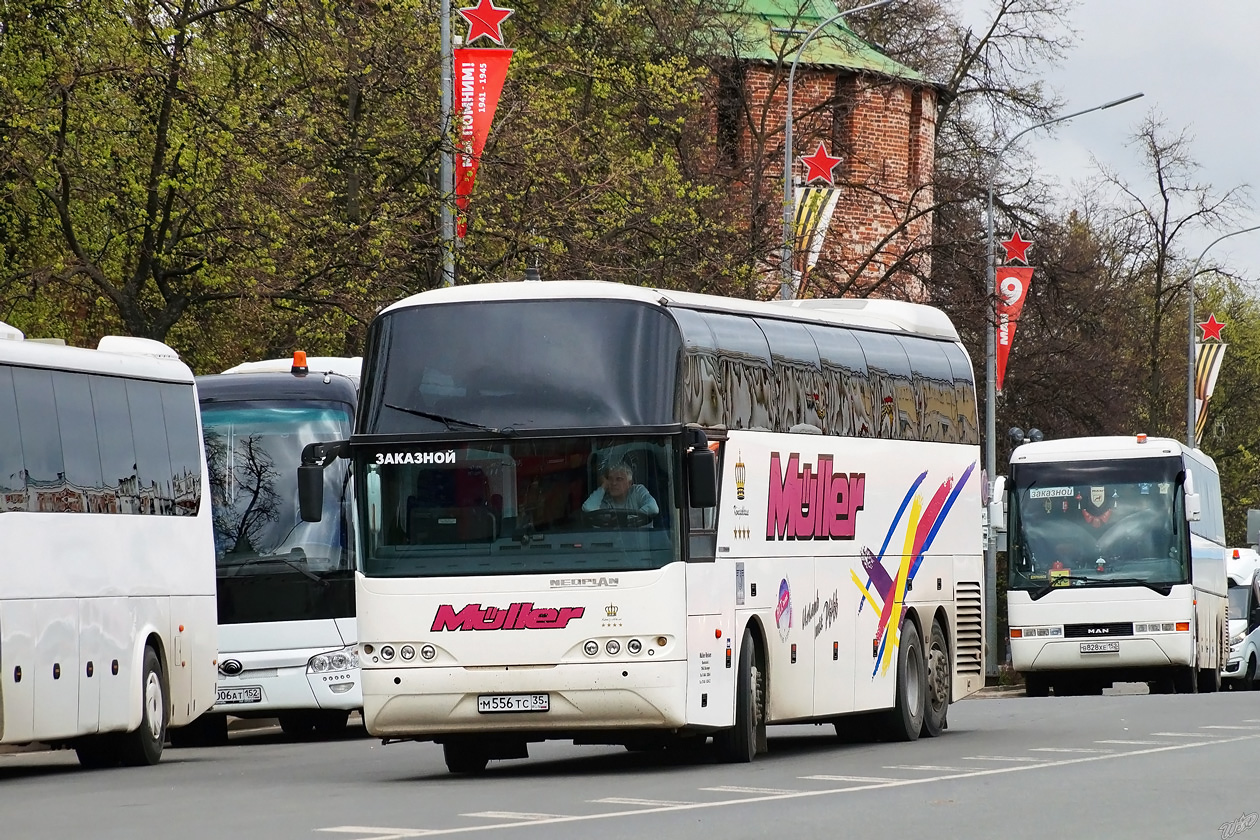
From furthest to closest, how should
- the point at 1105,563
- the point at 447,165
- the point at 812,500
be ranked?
the point at 1105,563, the point at 447,165, the point at 812,500

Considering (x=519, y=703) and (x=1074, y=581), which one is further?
(x=1074, y=581)

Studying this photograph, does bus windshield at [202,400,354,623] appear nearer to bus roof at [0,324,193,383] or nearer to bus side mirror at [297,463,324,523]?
bus roof at [0,324,193,383]

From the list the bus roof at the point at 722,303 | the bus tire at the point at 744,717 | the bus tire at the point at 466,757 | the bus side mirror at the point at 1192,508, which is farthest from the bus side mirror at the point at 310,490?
the bus side mirror at the point at 1192,508

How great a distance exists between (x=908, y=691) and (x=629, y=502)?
561 cm

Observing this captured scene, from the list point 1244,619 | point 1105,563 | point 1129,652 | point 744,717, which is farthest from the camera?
point 1244,619

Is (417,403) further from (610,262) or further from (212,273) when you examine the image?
(610,262)

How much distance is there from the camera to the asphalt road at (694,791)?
41.5 feet

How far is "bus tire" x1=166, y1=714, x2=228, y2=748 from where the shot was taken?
24.7m

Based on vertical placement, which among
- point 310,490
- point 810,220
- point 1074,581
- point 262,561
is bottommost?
point 1074,581

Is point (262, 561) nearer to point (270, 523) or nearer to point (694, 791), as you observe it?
point (270, 523)

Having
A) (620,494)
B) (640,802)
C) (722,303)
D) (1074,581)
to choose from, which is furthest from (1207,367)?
(640,802)

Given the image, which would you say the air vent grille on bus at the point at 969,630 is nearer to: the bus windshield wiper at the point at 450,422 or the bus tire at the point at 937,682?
the bus tire at the point at 937,682

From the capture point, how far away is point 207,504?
21078mm

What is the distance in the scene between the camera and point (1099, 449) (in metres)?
36.1
